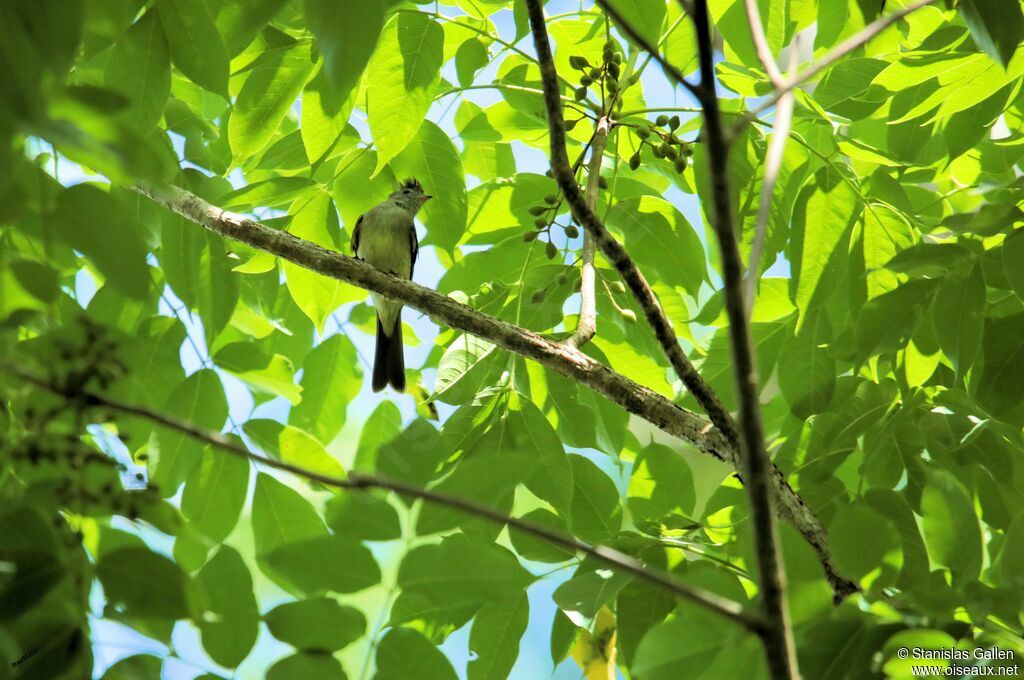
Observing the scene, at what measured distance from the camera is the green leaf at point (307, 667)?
1563mm

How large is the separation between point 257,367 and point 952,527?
237 cm

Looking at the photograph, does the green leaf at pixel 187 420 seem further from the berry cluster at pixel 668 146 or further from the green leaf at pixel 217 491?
the berry cluster at pixel 668 146

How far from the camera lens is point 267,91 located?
2.99m

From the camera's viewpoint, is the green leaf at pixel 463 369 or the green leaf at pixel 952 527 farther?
the green leaf at pixel 463 369

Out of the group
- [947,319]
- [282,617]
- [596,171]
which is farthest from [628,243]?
[282,617]

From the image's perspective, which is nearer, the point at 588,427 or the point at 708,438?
the point at 708,438

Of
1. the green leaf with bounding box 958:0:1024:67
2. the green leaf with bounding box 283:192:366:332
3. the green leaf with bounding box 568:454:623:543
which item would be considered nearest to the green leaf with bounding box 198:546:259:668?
the green leaf with bounding box 568:454:623:543

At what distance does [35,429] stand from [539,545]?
5.42 ft

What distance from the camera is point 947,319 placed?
2.44 metres

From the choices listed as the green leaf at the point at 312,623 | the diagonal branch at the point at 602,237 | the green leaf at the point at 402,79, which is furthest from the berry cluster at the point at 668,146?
the green leaf at the point at 312,623

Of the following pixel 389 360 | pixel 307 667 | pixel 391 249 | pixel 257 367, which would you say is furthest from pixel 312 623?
pixel 391 249

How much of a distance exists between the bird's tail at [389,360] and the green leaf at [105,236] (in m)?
3.18

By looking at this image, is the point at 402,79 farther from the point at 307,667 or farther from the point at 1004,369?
the point at 1004,369

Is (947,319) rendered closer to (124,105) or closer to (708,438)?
(708,438)
